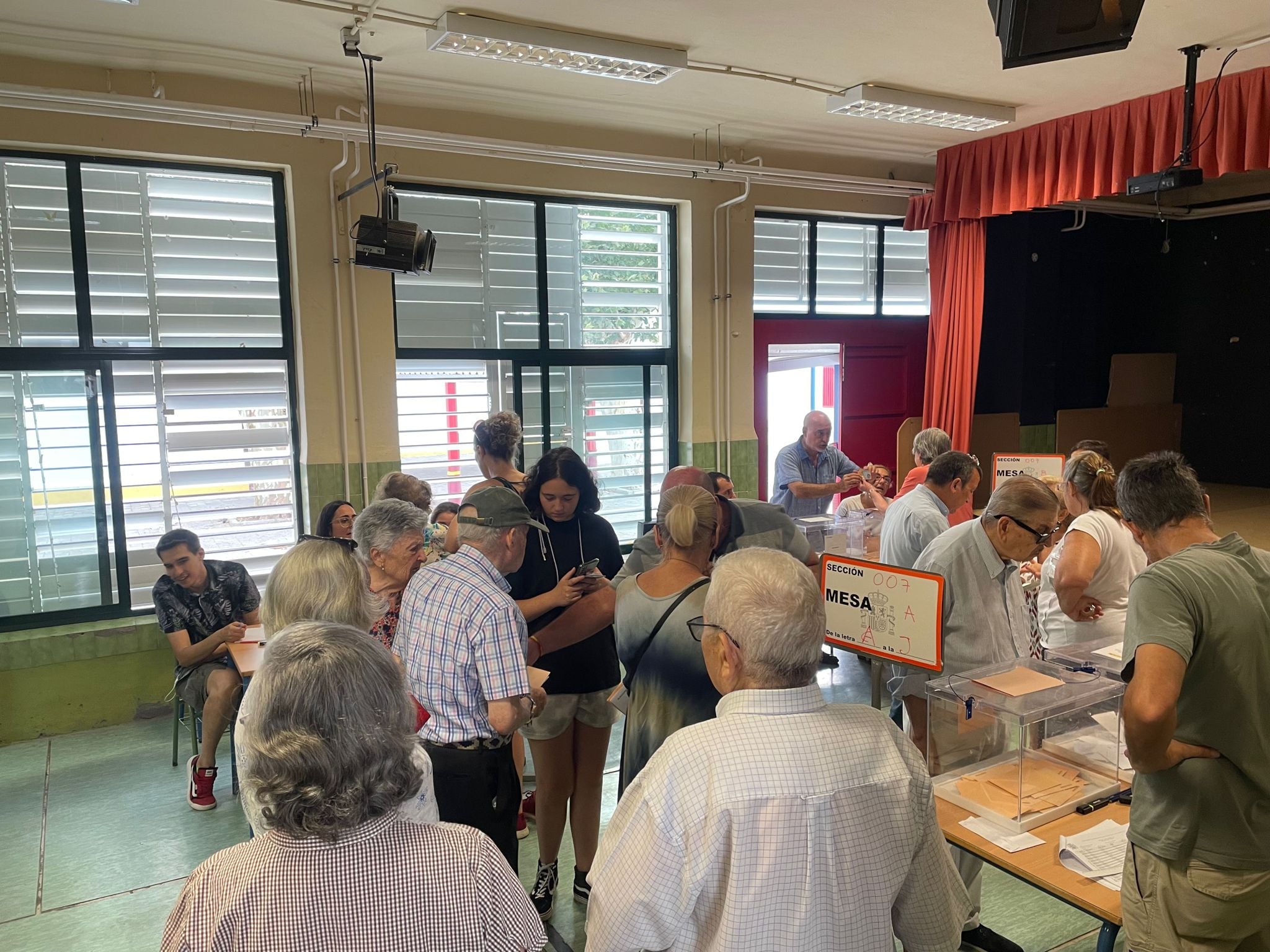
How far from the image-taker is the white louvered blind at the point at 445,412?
5629mm

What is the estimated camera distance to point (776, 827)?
1.32 meters

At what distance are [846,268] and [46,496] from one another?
5.94 m

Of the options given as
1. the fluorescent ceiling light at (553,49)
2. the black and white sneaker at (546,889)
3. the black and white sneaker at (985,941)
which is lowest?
the black and white sneaker at (985,941)

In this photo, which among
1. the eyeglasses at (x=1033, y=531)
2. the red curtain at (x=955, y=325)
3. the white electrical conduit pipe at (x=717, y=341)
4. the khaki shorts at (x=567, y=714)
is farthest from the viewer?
the red curtain at (x=955, y=325)

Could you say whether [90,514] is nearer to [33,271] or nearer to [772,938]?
[33,271]

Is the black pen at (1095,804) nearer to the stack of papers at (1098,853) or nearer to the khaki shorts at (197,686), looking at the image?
the stack of papers at (1098,853)

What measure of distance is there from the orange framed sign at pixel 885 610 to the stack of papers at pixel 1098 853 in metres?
0.48

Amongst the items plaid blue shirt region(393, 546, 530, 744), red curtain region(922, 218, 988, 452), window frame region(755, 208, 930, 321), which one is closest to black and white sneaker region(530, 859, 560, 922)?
plaid blue shirt region(393, 546, 530, 744)

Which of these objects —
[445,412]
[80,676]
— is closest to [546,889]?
[80,676]

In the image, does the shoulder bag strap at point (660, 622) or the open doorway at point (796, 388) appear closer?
the shoulder bag strap at point (660, 622)

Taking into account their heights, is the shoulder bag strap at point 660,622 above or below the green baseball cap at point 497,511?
below

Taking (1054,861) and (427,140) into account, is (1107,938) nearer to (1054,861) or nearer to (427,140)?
(1054,861)

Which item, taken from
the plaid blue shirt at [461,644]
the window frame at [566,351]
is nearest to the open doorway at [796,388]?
the window frame at [566,351]

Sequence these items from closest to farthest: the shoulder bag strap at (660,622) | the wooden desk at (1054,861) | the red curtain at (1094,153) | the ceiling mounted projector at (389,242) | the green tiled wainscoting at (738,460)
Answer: the wooden desk at (1054,861) < the shoulder bag strap at (660,622) < the ceiling mounted projector at (389,242) < the red curtain at (1094,153) < the green tiled wainscoting at (738,460)
